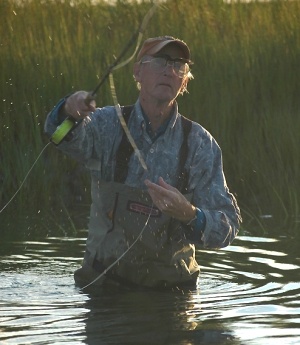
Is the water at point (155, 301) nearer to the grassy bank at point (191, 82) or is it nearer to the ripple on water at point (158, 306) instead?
the ripple on water at point (158, 306)

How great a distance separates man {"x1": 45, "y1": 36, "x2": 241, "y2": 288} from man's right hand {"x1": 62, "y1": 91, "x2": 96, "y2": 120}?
38 cm

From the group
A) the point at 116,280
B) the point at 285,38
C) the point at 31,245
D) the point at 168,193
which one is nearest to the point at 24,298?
the point at 116,280

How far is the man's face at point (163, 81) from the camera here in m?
5.04

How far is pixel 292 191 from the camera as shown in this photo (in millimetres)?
8055

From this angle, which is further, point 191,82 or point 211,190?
point 191,82

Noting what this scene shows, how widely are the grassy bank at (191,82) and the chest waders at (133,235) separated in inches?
102

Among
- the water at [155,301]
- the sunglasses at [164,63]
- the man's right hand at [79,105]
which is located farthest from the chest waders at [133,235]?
the man's right hand at [79,105]

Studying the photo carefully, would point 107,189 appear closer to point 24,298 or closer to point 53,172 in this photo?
point 24,298

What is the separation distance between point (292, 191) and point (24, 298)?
3.55m

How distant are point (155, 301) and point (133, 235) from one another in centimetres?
37

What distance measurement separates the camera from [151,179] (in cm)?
509

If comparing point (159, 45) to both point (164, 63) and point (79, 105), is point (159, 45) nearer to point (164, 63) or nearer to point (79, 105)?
point (164, 63)

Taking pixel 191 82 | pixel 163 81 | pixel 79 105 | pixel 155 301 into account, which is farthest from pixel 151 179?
pixel 191 82

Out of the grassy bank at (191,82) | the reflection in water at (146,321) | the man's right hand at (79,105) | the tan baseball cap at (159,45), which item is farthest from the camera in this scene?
the grassy bank at (191,82)
